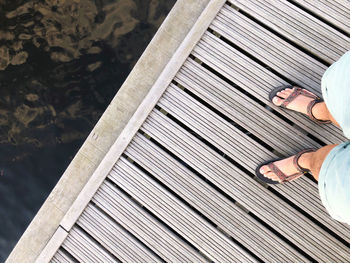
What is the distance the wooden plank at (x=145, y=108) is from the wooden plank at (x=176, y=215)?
0.39 feet

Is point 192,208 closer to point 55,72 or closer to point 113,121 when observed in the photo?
point 113,121

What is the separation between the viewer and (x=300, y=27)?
2.89 m

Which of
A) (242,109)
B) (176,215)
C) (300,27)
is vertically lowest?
(176,215)

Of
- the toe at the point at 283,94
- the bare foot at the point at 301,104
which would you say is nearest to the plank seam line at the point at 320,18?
the bare foot at the point at 301,104

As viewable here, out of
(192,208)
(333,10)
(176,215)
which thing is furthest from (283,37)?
(176,215)

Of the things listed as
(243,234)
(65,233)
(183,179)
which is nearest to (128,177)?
(183,179)

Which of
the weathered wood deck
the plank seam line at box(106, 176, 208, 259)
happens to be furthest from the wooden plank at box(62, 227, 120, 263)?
the plank seam line at box(106, 176, 208, 259)

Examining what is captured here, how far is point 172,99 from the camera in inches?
117

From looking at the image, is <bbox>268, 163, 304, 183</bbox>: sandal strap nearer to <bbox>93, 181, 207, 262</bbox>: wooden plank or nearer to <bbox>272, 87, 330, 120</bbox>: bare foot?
<bbox>272, 87, 330, 120</bbox>: bare foot

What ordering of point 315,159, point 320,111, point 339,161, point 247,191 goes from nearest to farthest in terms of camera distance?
point 339,161
point 315,159
point 320,111
point 247,191

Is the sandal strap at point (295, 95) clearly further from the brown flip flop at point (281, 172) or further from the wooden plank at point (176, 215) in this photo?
the wooden plank at point (176, 215)

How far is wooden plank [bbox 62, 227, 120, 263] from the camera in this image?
2.98 meters

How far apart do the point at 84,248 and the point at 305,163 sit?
91.2 inches

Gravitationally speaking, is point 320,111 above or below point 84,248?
above
